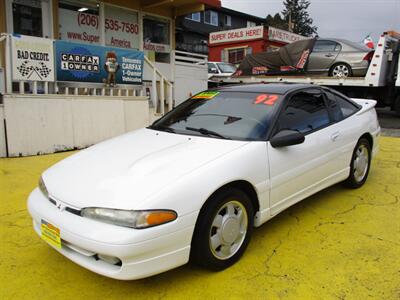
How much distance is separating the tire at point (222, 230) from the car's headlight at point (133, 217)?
0.32 meters

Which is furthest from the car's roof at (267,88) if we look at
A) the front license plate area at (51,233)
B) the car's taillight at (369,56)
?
the car's taillight at (369,56)

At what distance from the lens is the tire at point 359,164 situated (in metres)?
4.73

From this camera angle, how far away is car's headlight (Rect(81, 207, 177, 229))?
7.95 ft

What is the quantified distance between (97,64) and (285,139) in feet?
18.1

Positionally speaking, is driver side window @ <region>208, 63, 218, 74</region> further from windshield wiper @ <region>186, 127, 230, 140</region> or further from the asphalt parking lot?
windshield wiper @ <region>186, 127, 230, 140</region>

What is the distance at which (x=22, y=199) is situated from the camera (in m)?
4.62

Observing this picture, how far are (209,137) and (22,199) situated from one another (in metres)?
2.63

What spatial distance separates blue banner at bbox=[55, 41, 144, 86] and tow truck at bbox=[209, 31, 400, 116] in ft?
19.9

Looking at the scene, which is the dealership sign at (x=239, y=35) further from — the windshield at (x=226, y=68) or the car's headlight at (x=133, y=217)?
the car's headlight at (x=133, y=217)

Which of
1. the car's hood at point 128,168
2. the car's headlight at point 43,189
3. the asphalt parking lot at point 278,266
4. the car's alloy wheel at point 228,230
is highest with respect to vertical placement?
the car's hood at point 128,168

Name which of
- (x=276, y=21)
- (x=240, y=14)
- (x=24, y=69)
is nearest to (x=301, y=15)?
(x=276, y=21)

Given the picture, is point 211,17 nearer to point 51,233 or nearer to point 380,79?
point 380,79

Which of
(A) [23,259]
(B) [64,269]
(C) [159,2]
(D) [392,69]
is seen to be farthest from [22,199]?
(D) [392,69]

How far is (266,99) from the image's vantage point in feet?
12.5
